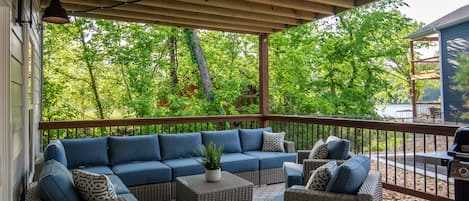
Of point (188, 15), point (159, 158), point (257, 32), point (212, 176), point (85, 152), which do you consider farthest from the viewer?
point (257, 32)

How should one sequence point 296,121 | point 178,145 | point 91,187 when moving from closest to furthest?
point 91,187
point 178,145
point 296,121

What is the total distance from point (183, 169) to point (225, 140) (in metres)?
1.04

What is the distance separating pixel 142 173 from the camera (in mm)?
3777

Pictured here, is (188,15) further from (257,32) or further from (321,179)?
(321,179)

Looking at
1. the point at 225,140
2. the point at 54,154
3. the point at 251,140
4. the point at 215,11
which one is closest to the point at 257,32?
the point at 215,11

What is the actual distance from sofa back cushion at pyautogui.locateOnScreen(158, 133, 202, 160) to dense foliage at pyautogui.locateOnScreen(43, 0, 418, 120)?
3.84 meters

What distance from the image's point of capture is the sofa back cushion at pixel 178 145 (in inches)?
175

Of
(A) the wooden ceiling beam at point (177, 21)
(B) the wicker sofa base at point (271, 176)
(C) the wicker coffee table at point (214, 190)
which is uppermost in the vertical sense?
(A) the wooden ceiling beam at point (177, 21)

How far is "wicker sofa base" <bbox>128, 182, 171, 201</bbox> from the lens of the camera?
12.2ft

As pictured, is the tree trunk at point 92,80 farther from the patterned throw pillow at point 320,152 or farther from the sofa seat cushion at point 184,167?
the patterned throw pillow at point 320,152

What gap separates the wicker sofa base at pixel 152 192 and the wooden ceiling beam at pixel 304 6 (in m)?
2.64

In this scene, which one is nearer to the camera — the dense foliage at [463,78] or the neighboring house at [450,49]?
the dense foliage at [463,78]

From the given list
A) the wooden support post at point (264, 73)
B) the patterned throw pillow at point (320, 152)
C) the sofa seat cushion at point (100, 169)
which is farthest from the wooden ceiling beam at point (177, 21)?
the patterned throw pillow at point (320, 152)

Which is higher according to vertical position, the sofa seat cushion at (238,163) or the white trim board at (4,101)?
the white trim board at (4,101)
